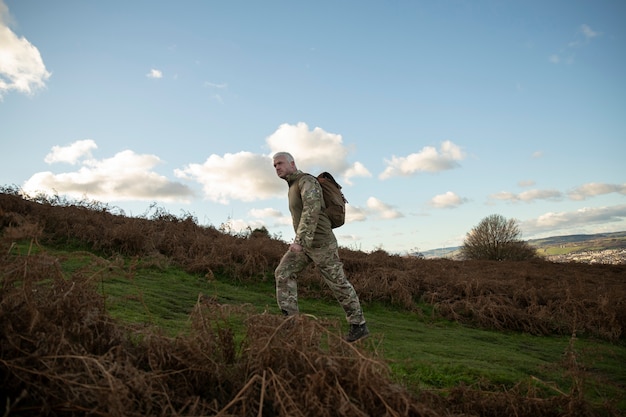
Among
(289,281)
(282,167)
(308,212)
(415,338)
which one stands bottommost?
(415,338)

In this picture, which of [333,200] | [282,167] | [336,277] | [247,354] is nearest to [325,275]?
[336,277]

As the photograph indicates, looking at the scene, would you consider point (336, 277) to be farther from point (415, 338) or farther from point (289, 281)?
point (415, 338)

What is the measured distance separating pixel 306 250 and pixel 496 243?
35.9 meters

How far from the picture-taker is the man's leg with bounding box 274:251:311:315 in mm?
6996

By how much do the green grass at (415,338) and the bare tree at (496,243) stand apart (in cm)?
2748

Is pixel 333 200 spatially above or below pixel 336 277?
above

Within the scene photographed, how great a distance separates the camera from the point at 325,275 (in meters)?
7.15

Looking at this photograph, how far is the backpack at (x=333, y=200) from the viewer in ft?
23.5

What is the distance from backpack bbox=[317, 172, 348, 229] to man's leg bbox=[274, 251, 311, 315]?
81cm

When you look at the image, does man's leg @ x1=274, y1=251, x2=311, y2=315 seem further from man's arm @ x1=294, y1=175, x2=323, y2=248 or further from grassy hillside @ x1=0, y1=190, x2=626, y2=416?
grassy hillside @ x1=0, y1=190, x2=626, y2=416

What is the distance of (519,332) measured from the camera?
12.1m

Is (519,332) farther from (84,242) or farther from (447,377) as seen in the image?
(84,242)

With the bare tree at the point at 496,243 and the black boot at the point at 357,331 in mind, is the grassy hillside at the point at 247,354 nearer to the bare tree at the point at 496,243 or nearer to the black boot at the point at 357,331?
the black boot at the point at 357,331

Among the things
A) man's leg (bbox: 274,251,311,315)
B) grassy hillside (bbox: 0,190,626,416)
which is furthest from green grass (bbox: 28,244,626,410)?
man's leg (bbox: 274,251,311,315)
